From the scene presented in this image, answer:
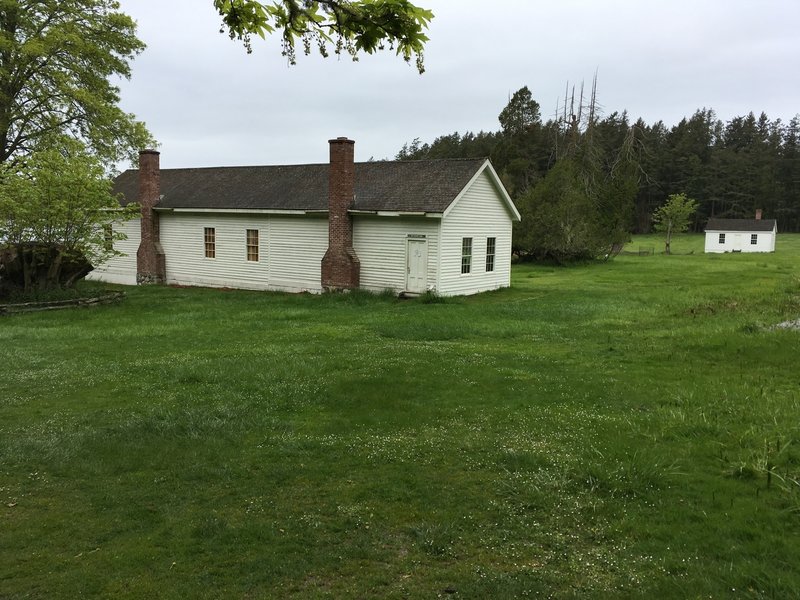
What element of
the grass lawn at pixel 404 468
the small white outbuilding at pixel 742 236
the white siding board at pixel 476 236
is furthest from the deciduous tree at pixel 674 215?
the grass lawn at pixel 404 468

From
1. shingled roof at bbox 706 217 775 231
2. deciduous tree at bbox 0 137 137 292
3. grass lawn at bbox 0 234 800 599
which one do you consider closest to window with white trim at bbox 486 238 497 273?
grass lawn at bbox 0 234 800 599

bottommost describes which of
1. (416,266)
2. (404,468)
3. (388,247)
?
(404,468)

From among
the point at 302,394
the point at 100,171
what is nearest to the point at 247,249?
the point at 100,171

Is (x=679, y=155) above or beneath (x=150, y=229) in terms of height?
above

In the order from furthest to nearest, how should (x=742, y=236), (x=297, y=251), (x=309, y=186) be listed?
(x=742, y=236)
(x=309, y=186)
(x=297, y=251)

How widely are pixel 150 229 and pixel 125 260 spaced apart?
9.59 feet

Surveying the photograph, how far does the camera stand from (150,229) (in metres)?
28.4

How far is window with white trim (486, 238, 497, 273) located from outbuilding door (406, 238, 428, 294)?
3.80 meters

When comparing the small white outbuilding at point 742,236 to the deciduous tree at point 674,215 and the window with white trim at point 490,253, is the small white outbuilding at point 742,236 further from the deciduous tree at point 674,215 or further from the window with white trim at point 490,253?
the window with white trim at point 490,253

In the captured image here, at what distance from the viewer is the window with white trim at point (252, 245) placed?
25.8 metres

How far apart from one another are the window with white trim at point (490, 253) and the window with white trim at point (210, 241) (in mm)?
12039

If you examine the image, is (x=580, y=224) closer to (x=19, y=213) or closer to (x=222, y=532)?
(x=19, y=213)

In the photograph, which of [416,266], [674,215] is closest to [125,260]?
[416,266]

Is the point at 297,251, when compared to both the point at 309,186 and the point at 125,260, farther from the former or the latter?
the point at 125,260
